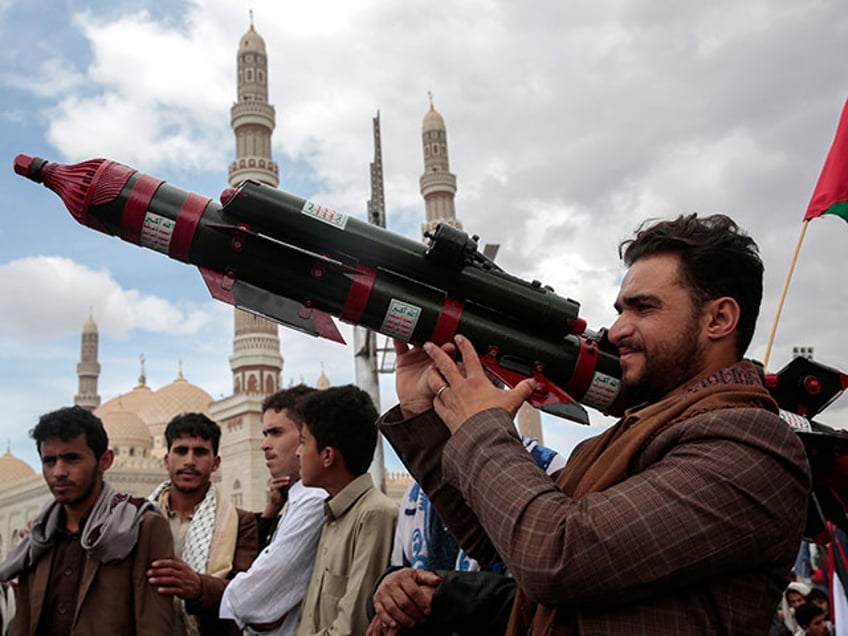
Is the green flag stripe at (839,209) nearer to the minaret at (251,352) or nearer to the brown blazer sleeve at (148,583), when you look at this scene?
the brown blazer sleeve at (148,583)

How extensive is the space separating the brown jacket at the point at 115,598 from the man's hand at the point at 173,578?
0.03m

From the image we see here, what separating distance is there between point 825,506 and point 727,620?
1.36 m

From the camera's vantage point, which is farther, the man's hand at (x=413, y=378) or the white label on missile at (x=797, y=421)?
the white label on missile at (x=797, y=421)

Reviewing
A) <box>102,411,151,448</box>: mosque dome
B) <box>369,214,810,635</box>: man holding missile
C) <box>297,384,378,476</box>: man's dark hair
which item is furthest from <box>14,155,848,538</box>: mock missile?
<box>102,411,151,448</box>: mosque dome

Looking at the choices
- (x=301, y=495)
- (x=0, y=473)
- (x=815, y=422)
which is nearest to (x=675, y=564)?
(x=815, y=422)

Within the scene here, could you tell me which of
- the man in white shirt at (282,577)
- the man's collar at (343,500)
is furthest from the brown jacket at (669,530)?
the man in white shirt at (282,577)

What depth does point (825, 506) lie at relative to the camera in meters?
2.27

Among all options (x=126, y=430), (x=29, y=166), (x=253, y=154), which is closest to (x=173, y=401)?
(x=126, y=430)

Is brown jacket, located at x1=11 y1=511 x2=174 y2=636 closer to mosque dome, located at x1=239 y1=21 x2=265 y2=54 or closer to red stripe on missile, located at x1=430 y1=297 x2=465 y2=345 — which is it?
red stripe on missile, located at x1=430 y1=297 x2=465 y2=345

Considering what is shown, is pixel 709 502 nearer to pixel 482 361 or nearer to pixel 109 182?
pixel 482 361

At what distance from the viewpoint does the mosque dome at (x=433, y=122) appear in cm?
2769

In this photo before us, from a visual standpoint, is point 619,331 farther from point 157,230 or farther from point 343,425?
point 343,425

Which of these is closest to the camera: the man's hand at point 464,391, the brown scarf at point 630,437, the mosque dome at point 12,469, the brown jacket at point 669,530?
the brown jacket at point 669,530

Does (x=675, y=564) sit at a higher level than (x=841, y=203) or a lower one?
lower
